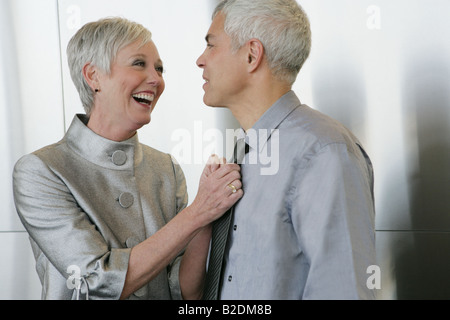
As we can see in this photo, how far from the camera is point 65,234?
1582 millimetres

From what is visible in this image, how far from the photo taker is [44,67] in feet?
9.24

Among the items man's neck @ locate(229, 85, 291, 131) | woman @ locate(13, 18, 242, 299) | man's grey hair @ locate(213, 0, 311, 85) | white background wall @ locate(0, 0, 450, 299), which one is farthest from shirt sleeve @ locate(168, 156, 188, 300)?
white background wall @ locate(0, 0, 450, 299)

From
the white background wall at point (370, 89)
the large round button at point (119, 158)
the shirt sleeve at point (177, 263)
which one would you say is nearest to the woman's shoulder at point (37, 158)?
the large round button at point (119, 158)

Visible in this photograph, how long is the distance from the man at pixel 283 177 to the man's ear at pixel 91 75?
14.4 inches

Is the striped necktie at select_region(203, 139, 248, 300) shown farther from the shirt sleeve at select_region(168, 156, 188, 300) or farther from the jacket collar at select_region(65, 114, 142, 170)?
the jacket collar at select_region(65, 114, 142, 170)

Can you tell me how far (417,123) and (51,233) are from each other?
1.66m

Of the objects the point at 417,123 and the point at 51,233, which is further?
the point at 417,123

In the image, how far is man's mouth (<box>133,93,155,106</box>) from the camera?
1795mm

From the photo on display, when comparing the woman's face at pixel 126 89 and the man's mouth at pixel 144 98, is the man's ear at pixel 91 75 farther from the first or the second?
the man's mouth at pixel 144 98

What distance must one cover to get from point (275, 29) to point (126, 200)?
65 centimetres

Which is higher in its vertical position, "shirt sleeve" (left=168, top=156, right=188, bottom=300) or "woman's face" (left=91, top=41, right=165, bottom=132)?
"woman's face" (left=91, top=41, right=165, bottom=132)
